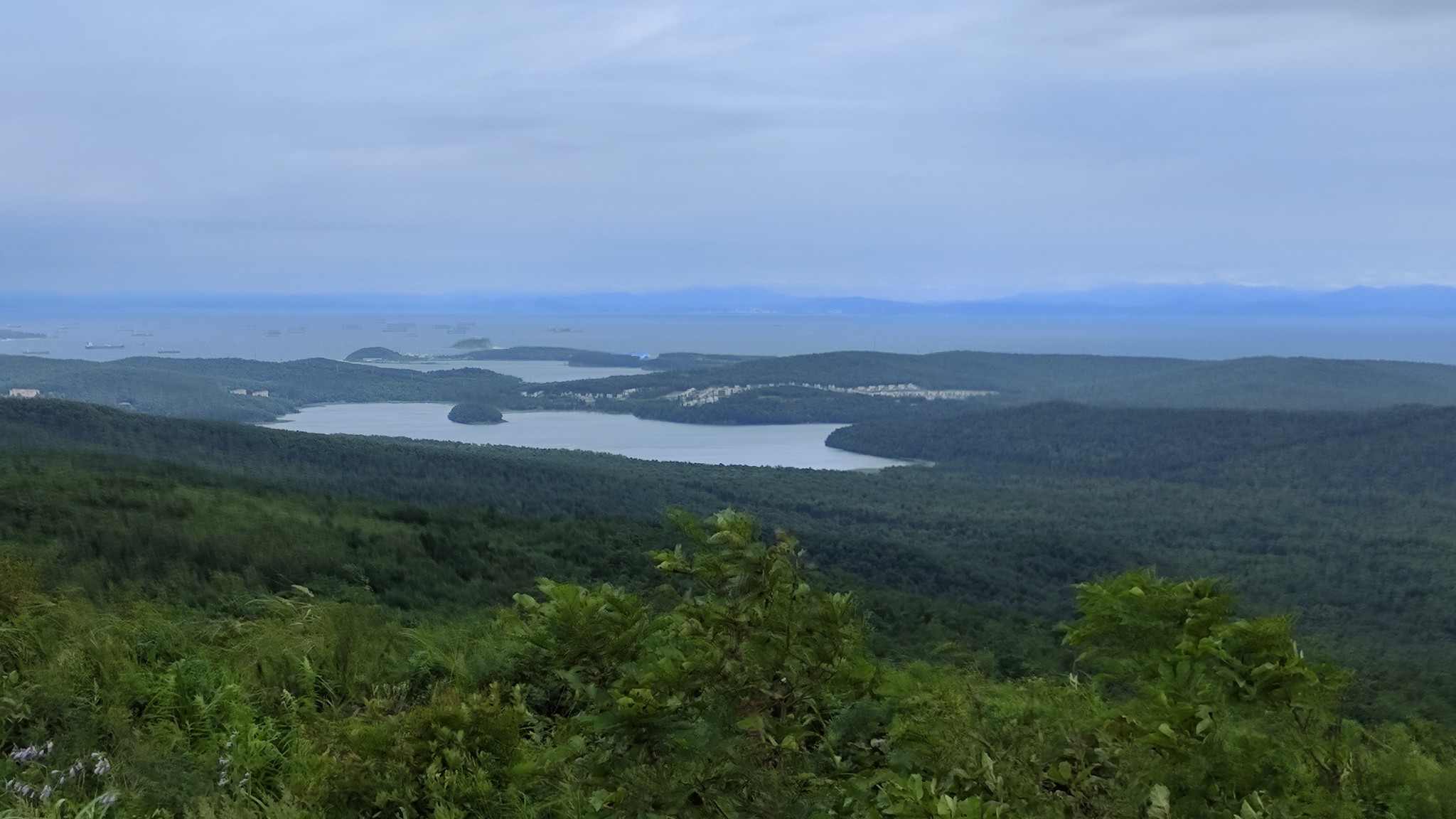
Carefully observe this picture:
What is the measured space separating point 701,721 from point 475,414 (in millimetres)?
70882

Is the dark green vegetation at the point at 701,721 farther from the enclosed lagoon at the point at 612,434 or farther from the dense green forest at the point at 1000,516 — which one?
the enclosed lagoon at the point at 612,434

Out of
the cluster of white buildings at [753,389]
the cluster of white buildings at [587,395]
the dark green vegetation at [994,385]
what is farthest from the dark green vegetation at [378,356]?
the cluster of white buildings at [753,389]

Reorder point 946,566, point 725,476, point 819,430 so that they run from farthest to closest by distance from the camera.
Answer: point 819,430
point 725,476
point 946,566

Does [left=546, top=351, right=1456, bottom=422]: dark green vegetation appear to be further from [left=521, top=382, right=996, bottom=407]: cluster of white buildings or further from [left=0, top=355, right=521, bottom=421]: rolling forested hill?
[left=0, top=355, right=521, bottom=421]: rolling forested hill

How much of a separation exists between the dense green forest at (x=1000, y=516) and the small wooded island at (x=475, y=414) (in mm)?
23083

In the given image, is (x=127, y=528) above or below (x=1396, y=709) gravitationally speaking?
above

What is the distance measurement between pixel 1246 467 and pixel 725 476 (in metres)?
30.7

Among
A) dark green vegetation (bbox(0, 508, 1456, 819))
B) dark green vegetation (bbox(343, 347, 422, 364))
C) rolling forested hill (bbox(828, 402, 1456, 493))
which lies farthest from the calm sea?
dark green vegetation (bbox(0, 508, 1456, 819))

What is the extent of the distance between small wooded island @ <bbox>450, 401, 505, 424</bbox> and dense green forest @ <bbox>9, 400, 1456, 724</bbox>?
909 inches

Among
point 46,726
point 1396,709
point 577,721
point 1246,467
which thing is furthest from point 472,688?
point 1246,467

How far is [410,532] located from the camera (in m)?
14.9

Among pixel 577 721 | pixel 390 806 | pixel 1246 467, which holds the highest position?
pixel 577 721

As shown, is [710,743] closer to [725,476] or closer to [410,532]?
[410,532]

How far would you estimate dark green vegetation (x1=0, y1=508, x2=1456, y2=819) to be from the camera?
336 centimetres
